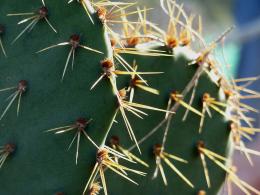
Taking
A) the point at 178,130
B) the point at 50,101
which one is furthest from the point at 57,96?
the point at 178,130

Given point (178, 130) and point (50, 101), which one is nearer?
point (50, 101)

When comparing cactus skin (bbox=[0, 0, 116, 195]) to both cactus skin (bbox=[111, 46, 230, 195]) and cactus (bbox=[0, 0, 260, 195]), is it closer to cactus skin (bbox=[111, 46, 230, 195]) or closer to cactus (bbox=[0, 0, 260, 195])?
cactus (bbox=[0, 0, 260, 195])

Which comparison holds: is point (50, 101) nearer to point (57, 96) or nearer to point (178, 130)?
point (57, 96)

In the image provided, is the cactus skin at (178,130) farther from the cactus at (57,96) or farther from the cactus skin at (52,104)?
the cactus skin at (52,104)

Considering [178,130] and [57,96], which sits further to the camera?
[178,130]

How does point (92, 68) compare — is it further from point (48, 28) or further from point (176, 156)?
point (176, 156)

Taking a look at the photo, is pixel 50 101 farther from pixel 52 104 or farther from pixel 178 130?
pixel 178 130

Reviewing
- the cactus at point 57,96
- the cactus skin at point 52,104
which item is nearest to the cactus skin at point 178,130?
the cactus at point 57,96
